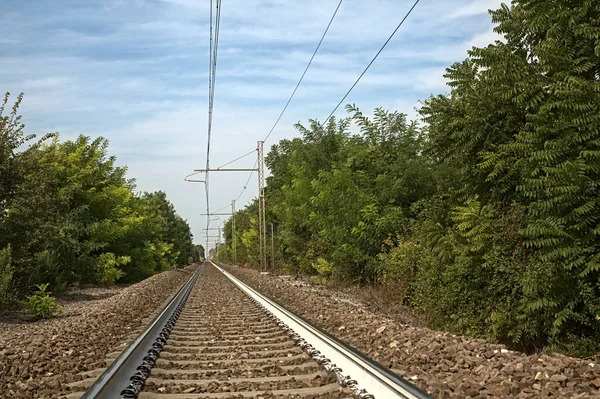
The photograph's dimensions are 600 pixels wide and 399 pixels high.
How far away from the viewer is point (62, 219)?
2583cm

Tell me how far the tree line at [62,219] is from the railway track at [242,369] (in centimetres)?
897

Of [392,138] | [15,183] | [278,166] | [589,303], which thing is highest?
[278,166]

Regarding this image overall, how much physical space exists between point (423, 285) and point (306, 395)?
8.72 metres

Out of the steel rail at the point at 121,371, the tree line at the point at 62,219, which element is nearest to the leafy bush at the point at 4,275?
the tree line at the point at 62,219

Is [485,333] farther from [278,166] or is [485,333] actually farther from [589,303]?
[278,166]

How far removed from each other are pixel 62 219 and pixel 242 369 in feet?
70.7

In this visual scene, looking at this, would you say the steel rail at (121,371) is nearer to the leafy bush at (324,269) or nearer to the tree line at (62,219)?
the tree line at (62,219)

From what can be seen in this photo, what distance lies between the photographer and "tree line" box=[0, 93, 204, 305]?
17891 mm

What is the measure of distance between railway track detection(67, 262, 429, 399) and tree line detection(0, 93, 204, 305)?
8972 millimetres

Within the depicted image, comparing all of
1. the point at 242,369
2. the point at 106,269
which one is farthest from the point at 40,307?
the point at 106,269

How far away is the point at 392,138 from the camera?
72.0 feet

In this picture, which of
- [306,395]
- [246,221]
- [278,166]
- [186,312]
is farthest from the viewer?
[246,221]

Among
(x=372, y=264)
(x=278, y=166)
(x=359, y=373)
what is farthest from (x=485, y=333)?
(x=278, y=166)

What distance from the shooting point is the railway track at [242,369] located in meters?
5.43
